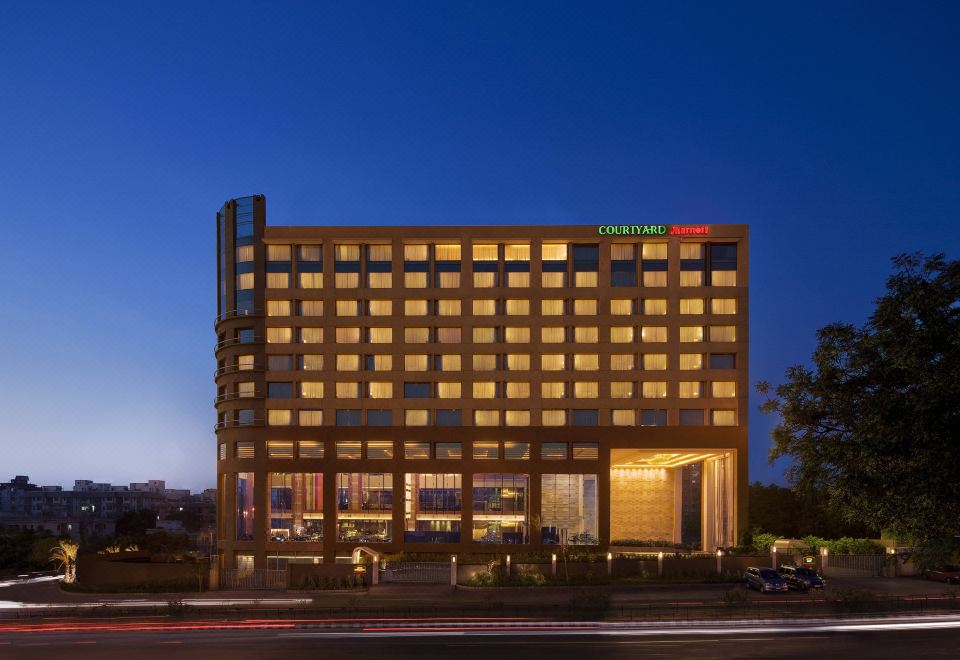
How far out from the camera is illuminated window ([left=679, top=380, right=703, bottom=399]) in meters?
84.8

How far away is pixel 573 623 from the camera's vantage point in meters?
35.6

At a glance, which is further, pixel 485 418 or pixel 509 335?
pixel 509 335

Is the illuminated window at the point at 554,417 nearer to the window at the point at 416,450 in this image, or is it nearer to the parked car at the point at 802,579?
the window at the point at 416,450

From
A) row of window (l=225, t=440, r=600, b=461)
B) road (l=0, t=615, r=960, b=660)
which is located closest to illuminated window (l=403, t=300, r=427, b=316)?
row of window (l=225, t=440, r=600, b=461)

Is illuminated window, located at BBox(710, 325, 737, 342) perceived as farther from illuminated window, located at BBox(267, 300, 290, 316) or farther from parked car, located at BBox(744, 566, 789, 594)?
illuminated window, located at BBox(267, 300, 290, 316)

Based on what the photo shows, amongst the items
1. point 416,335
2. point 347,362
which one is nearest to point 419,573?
point 416,335

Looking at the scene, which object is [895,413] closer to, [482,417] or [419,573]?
[419,573]

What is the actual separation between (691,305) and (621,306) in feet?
23.3

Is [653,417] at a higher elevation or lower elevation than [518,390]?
lower

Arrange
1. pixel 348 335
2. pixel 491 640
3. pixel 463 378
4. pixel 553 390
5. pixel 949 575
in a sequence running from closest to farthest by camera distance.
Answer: pixel 491 640 → pixel 949 575 → pixel 553 390 → pixel 463 378 → pixel 348 335

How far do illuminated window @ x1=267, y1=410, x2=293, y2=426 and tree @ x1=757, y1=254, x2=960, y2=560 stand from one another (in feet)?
210

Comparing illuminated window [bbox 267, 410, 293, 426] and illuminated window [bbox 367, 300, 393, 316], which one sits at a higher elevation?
illuminated window [bbox 367, 300, 393, 316]

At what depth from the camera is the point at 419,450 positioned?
85938mm

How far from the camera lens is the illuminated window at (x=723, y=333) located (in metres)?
85.4
